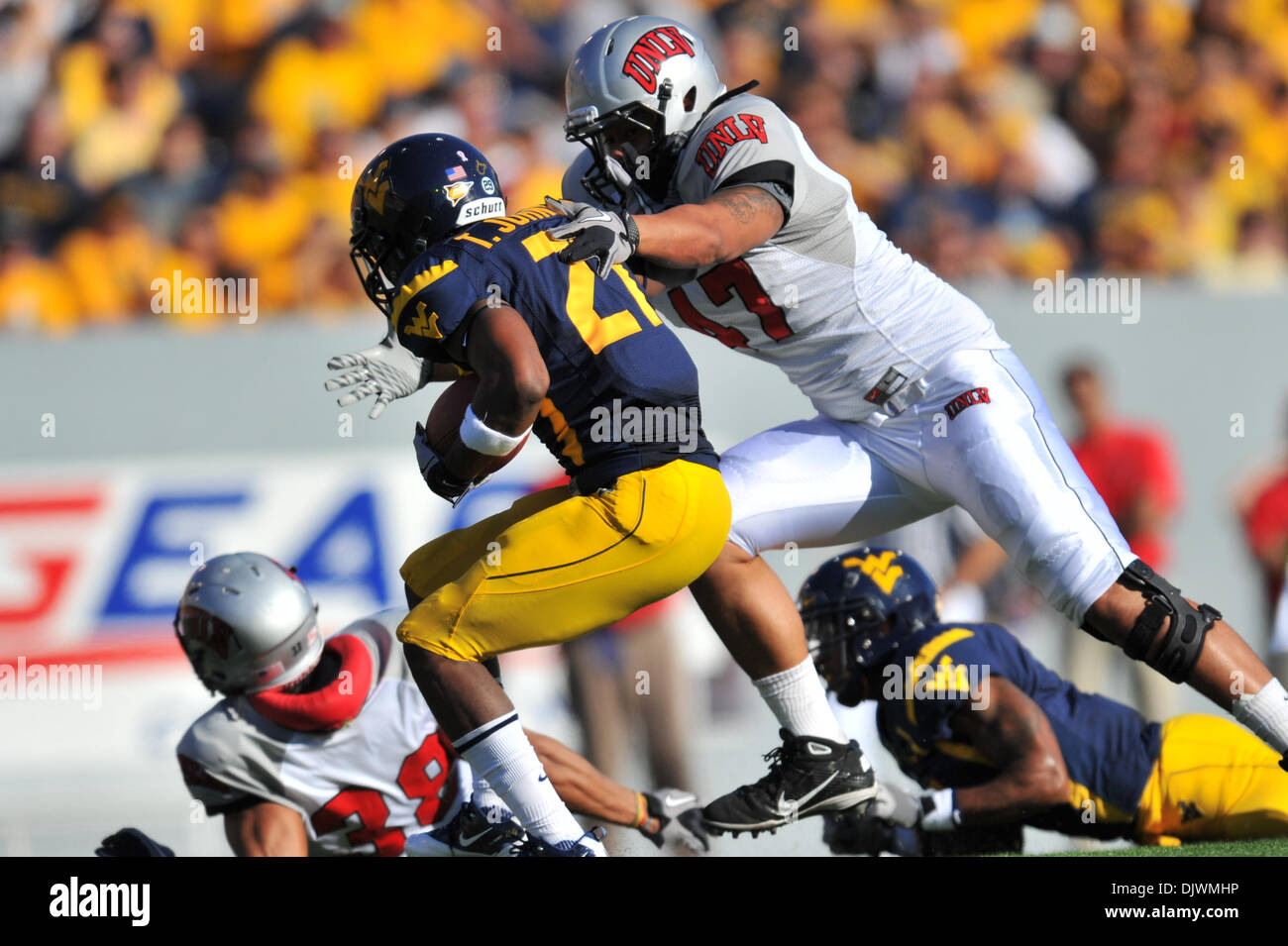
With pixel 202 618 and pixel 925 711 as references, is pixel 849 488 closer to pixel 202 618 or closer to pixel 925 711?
pixel 925 711

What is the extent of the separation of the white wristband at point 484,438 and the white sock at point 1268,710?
5.82 feet

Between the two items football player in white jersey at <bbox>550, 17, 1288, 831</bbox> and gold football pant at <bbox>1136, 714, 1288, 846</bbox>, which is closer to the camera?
football player in white jersey at <bbox>550, 17, 1288, 831</bbox>

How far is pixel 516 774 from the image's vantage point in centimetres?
354

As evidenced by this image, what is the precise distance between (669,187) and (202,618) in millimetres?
1691

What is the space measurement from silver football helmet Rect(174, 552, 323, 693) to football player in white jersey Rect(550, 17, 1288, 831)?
1.18m

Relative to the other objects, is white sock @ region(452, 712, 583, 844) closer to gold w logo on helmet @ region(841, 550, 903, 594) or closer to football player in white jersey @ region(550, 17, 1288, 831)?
football player in white jersey @ region(550, 17, 1288, 831)

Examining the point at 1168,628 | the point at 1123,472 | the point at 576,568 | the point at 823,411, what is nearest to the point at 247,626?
the point at 576,568

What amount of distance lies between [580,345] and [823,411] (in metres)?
0.90

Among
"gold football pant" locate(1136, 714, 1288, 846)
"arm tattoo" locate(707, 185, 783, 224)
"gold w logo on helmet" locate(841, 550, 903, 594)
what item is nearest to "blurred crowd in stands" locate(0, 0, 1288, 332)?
"gold w logo on helmet" locate(841, 550, 903, 594)

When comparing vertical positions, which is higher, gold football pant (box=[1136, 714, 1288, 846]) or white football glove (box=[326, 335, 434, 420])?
white football glove (box=[326, 335, 434, 420])

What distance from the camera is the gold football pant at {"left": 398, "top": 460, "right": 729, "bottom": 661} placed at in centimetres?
348

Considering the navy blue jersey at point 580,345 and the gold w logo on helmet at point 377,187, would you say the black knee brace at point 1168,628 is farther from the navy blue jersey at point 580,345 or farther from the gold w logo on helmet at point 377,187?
the gold w logo on helmet at point 377,187

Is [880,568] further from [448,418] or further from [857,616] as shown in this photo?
[448,418]
